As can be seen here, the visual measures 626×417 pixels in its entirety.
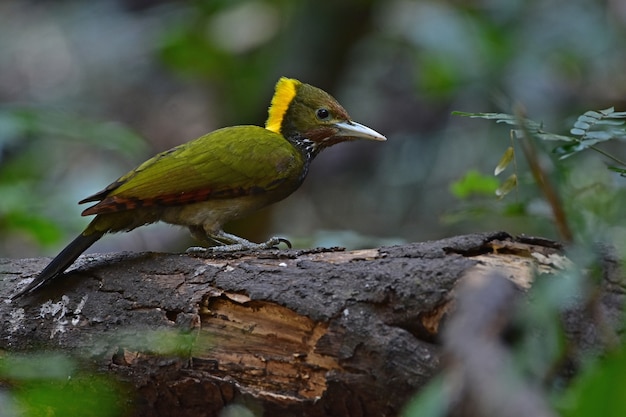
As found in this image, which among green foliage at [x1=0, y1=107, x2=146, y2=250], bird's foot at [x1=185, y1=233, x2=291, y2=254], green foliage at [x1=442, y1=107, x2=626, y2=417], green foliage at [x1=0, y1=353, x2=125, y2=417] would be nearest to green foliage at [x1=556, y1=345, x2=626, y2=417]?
green foliage at [x1=442, y1=107, x2=626, y2=417]

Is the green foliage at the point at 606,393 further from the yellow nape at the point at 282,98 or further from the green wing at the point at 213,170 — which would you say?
the yellow nape at the point at 282,98

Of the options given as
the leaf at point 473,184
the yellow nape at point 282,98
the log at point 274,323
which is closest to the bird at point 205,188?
the yellow nape at point 282,98

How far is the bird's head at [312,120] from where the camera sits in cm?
402

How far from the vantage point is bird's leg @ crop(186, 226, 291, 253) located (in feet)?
11.0

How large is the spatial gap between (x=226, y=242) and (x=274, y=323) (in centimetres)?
116

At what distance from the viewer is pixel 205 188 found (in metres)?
3.47

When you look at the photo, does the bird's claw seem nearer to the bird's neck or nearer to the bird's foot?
the bird's foot

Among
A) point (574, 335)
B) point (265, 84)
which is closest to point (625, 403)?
point (574, 335)

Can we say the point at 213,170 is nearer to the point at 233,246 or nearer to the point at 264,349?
the point at 233,246

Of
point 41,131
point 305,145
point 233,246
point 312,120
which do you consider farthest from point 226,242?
point 41,131

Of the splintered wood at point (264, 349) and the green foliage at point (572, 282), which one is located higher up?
the green foliage at point (572, 282)

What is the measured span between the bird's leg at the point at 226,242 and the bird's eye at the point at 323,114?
0.70 metres

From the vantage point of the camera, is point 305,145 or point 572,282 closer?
point 572,282

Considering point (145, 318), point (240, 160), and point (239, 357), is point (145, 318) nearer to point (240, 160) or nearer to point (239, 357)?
point (239, 357)
